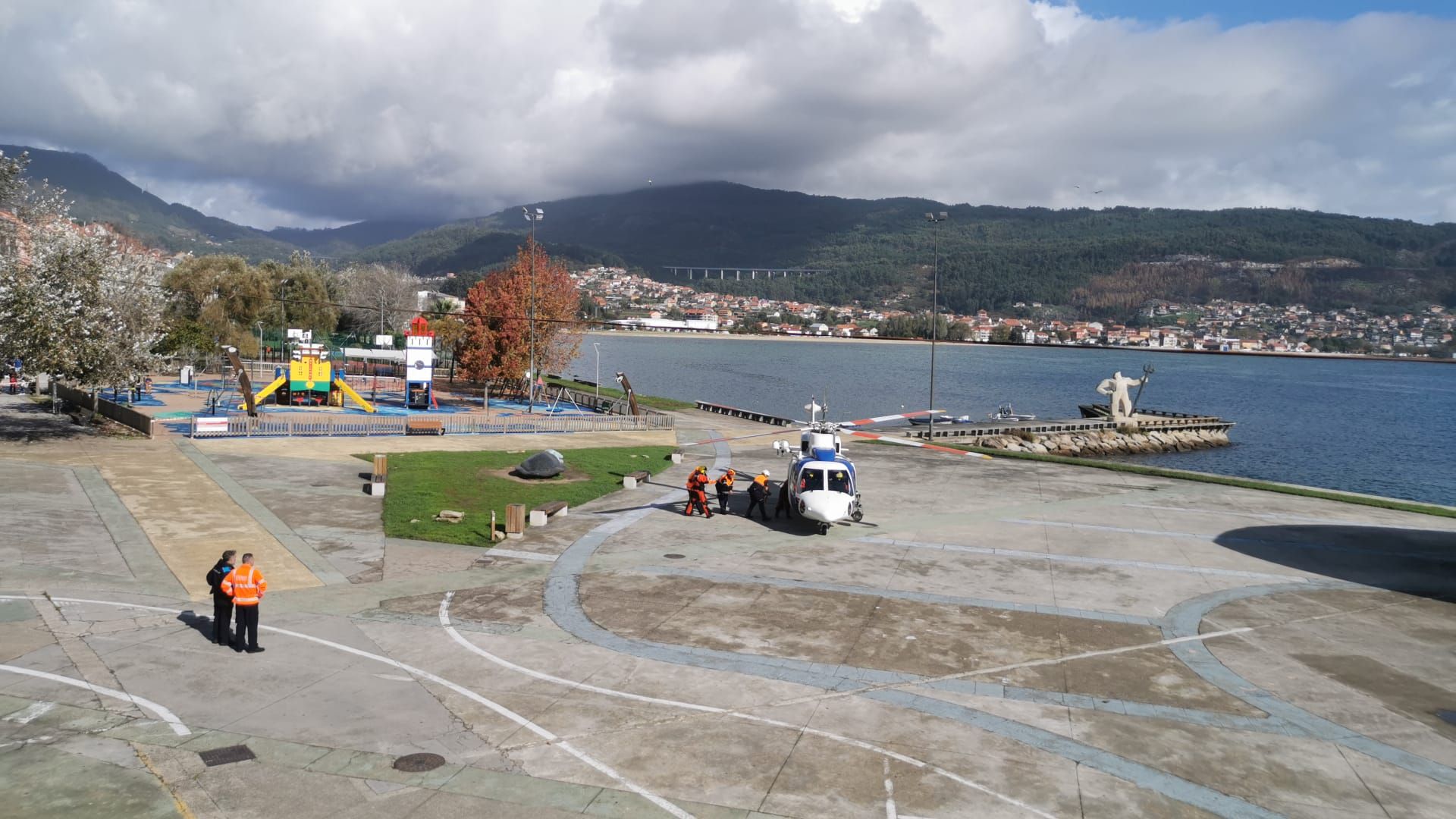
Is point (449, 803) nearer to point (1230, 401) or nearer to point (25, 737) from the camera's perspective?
point (25, 737)

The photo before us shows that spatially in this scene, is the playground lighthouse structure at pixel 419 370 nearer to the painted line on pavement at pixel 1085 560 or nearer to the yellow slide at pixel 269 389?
the yellow slide at pixel 269 389

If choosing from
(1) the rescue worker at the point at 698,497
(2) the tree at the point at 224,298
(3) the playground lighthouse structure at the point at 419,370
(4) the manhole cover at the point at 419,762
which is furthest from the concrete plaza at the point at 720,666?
(2) the tree at the point at 224,298

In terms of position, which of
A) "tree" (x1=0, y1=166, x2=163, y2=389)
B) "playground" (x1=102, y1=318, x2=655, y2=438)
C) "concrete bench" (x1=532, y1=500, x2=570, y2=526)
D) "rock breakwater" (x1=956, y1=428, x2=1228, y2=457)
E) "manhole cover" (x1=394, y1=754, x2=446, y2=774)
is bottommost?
"rock breakwater" (x1=956, y1=428, x2=1228, y2=457)

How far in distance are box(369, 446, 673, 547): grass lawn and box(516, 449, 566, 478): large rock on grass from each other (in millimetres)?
316

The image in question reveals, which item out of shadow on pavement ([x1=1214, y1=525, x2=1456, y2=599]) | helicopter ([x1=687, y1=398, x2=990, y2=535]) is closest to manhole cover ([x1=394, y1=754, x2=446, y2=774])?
helicopter ([x1=687, y1=398, x2=990, y2=535])

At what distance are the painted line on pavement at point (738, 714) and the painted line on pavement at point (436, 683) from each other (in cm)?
111

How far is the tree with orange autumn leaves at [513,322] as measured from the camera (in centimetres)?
6181

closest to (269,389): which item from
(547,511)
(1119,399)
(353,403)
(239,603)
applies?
(353,403)

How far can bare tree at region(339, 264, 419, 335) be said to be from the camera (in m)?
94.1

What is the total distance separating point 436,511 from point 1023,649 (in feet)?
53.1

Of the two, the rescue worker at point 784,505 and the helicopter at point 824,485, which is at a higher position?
the helicopter at point 824,485

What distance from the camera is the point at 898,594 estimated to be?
62.0ft

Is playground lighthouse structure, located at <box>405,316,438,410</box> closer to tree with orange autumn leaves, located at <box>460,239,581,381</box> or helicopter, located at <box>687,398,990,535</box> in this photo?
tree with orange autumn leaves, located at <box>460,239,581,381</box>

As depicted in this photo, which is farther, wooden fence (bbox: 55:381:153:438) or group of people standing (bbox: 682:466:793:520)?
wooden fence (bbox: 55:381:153:438)
